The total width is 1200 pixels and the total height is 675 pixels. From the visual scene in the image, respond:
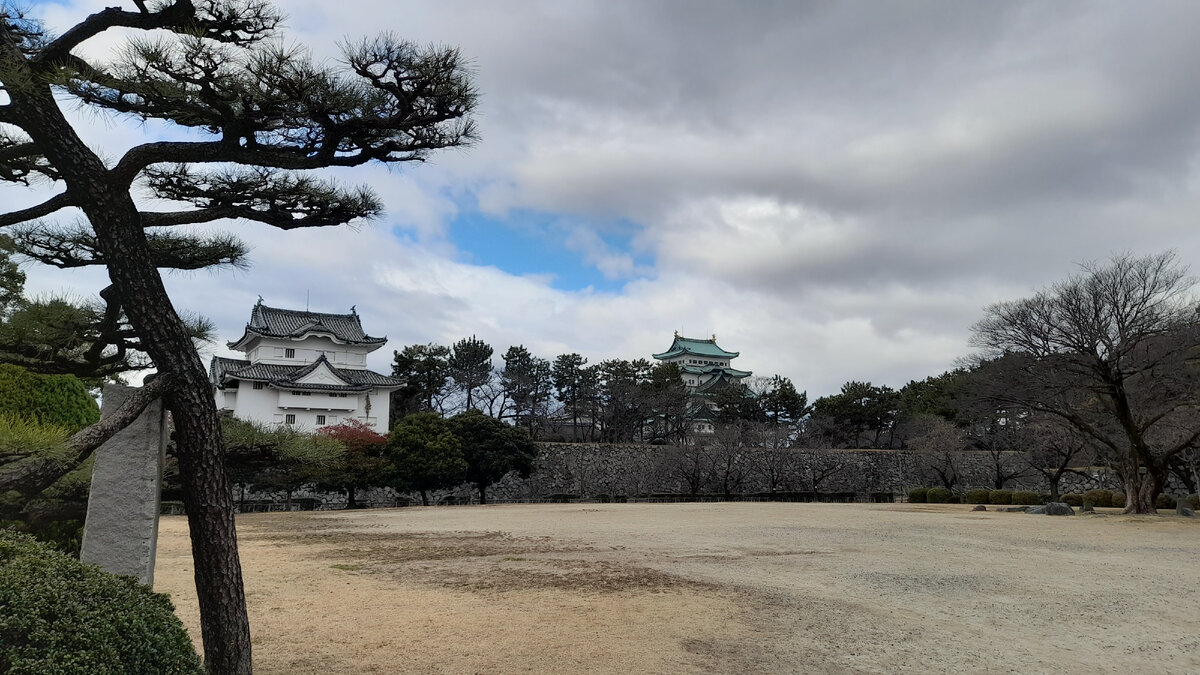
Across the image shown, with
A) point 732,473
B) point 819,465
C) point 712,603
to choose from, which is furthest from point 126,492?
point 819,465

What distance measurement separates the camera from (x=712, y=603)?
6203mm

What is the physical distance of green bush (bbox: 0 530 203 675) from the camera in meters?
2.16

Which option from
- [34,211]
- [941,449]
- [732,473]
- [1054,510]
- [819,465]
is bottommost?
[1054,510]

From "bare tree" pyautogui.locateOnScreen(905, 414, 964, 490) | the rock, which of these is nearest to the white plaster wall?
"bare tree" pyautogui.locateOnScreen(905, 414, 964, 490)

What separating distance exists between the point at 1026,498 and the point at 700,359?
109 feet

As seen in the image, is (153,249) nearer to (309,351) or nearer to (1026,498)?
(1026,498)

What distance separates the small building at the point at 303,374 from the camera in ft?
99.1

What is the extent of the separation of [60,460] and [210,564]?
32.7 inches

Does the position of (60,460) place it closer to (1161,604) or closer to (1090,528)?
(1161,604)

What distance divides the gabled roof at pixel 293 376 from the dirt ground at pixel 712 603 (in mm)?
18597

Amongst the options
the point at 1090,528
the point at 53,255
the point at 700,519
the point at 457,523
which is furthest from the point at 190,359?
the point at 1090,528

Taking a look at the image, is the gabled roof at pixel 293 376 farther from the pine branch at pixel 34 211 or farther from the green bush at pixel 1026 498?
the pine branch at pixel 34 211

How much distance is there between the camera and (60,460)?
279cm

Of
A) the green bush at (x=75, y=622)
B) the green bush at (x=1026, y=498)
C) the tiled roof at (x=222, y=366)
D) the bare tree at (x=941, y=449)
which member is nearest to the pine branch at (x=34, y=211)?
the green bush at (x=75, y=622)
